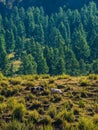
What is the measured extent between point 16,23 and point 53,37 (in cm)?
3563

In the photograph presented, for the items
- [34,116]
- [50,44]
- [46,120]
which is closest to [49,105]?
[34,116]

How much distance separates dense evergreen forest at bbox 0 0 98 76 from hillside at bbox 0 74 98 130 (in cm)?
6713

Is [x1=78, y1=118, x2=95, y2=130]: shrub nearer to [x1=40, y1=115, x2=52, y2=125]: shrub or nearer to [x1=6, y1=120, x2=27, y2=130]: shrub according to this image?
[x1=40, y1=115, x2=52, y2=125]: shrub

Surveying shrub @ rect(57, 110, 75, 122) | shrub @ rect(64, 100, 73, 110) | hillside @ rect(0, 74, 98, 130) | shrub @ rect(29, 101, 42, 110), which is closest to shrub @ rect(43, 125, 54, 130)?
hillside @ rect(0, 74, 98, 130)

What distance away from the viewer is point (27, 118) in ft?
79.8

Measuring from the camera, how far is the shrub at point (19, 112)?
24.6 meters

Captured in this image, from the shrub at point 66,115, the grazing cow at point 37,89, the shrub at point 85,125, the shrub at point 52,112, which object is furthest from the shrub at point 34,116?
the grazing cow at point 37,89

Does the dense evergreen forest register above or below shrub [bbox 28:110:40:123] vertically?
above

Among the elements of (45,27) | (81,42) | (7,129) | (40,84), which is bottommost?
(7,129)

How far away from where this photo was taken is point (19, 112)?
25031 mm

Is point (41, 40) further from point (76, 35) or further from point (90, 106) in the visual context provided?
point (90, 106)

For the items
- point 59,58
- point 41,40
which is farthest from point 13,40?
point 59,58

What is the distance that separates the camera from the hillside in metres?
23.1

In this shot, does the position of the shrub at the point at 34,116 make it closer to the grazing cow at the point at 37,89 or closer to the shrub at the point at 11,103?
the shrub at the point at 11,103
